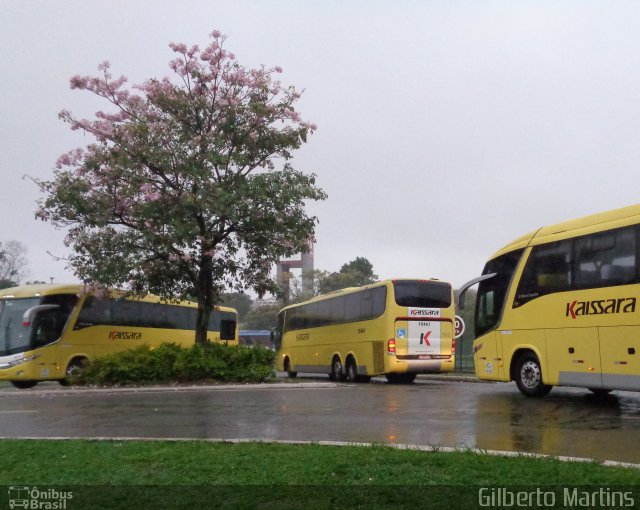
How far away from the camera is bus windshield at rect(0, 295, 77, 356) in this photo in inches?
907

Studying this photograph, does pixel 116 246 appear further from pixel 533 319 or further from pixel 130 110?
pixel 533 319

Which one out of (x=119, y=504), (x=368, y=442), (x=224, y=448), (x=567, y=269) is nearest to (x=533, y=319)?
(x=567, y=269)

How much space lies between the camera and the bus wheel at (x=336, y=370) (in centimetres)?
2499

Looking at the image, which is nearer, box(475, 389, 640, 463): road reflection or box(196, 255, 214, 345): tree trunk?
box(475, 389, 640, 463): road reflection

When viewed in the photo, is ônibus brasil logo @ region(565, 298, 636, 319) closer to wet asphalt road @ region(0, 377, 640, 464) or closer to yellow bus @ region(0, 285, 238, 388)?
wet asphalt road @ region(0, 377, 640, 464)

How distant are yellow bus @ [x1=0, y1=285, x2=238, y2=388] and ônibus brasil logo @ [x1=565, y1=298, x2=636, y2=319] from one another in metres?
13.8

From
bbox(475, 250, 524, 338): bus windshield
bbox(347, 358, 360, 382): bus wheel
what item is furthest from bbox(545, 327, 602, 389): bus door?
bbox(347, 358, 360, 382): bus wheel

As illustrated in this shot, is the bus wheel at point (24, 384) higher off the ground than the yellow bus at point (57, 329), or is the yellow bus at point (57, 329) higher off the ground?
the yellow bus at point (57, 329)

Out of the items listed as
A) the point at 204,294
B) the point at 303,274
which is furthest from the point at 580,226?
the point at 303,274

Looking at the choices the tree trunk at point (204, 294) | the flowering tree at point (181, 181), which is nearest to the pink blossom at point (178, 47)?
the flowering tree at point (181, 181)

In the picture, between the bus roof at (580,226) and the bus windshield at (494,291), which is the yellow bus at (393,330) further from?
the bus roof at (580,226)

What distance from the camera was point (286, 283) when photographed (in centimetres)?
5962

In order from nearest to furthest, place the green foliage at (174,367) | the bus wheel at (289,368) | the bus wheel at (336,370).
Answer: the green foliage at (174,367) < the bus wheel at (336,370) < the bus wheel at (289,368)

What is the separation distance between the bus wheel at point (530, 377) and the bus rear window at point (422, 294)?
692 cm
